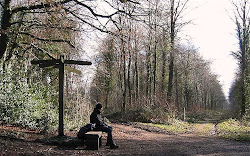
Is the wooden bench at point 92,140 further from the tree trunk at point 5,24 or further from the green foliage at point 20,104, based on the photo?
the tree trunk at point 5,24

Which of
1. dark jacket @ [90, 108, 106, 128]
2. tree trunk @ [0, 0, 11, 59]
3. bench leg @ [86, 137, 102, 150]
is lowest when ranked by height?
bench leg @ [86, 137, 102, 150]

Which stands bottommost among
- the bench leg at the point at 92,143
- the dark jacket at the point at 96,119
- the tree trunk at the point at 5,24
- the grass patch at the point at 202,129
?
the grass patch at the point at 202,129

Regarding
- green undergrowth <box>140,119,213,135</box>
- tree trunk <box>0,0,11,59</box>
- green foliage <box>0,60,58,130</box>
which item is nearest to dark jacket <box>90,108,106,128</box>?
green foliage <box>0,60,58,130</box>

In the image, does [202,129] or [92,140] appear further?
[202,129]

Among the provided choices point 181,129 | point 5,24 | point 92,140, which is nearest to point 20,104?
point 5,24

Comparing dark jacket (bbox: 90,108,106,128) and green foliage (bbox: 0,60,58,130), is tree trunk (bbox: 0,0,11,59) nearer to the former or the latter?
green foliage (bbox: 0,60,58,130)

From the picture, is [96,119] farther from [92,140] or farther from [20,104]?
[20,104]

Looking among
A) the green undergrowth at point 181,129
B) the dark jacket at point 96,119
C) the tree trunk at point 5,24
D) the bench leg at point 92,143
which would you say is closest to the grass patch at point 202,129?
the green undergrowth at point 181,129

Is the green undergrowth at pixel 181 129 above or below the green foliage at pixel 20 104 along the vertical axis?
below

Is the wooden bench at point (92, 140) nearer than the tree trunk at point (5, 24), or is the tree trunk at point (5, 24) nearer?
the wooden bench at point (92, 140)

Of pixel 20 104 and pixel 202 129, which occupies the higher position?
pixel 20 104

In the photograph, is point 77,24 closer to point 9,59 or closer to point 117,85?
point 9,59

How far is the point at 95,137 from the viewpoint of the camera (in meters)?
7.24

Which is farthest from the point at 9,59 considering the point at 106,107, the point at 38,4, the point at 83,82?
the point at 106,107
